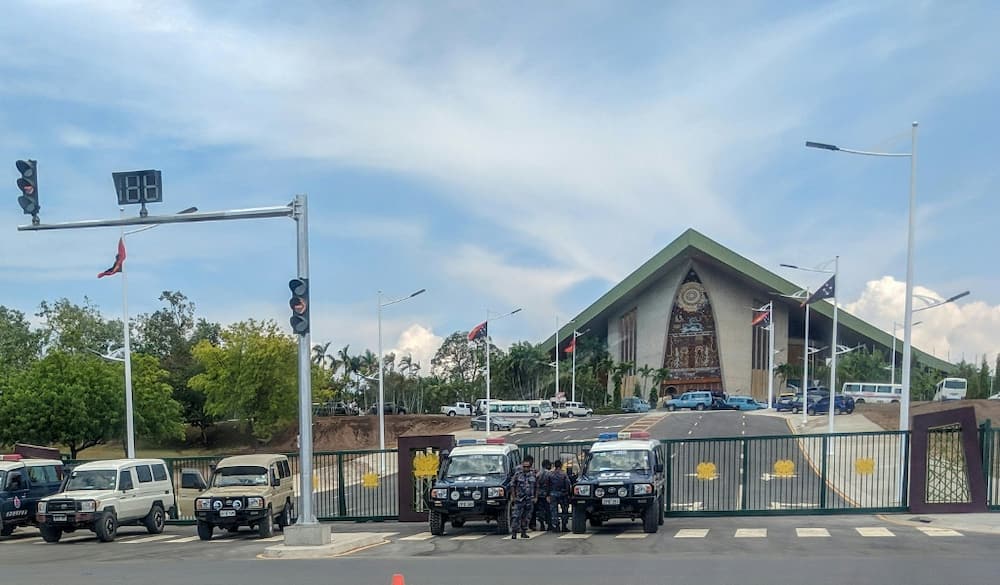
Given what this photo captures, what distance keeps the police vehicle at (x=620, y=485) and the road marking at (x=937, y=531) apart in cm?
503

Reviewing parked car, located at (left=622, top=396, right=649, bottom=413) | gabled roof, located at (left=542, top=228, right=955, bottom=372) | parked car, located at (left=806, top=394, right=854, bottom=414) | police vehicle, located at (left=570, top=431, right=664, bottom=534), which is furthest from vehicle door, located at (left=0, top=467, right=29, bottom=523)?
gabled roof, located at (left=542, top=228, right=955, bottom=372)

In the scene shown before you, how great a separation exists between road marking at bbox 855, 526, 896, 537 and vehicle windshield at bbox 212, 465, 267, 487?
502 inches

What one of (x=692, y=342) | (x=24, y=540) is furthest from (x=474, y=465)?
(x=692, y=342)

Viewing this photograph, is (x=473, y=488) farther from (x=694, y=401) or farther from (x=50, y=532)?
(x=694, y=401)

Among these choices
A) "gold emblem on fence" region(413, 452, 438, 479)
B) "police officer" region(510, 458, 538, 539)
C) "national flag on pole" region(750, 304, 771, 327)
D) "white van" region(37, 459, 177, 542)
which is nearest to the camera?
"police officer" region(510, 458, 538, 539)

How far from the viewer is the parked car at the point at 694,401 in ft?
296

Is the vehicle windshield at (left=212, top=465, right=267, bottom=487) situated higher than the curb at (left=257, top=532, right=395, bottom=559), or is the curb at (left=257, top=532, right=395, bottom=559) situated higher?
the vehicle windshield at (left=212, top=465, right=267, bottom=487)

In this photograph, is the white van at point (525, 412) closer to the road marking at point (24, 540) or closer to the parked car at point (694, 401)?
the parked car at point (694, 401)

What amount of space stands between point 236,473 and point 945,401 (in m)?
63.9

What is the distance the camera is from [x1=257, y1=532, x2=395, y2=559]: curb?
16828 mm

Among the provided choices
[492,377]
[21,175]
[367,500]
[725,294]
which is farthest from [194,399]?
[21,175]

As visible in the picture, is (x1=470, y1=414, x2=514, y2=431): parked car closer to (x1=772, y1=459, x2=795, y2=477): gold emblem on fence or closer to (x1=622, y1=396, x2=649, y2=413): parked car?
(x1=622, y1=396, x2=649, y2=413): parked car

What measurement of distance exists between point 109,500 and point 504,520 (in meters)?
8.95

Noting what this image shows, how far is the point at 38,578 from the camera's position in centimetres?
1430
